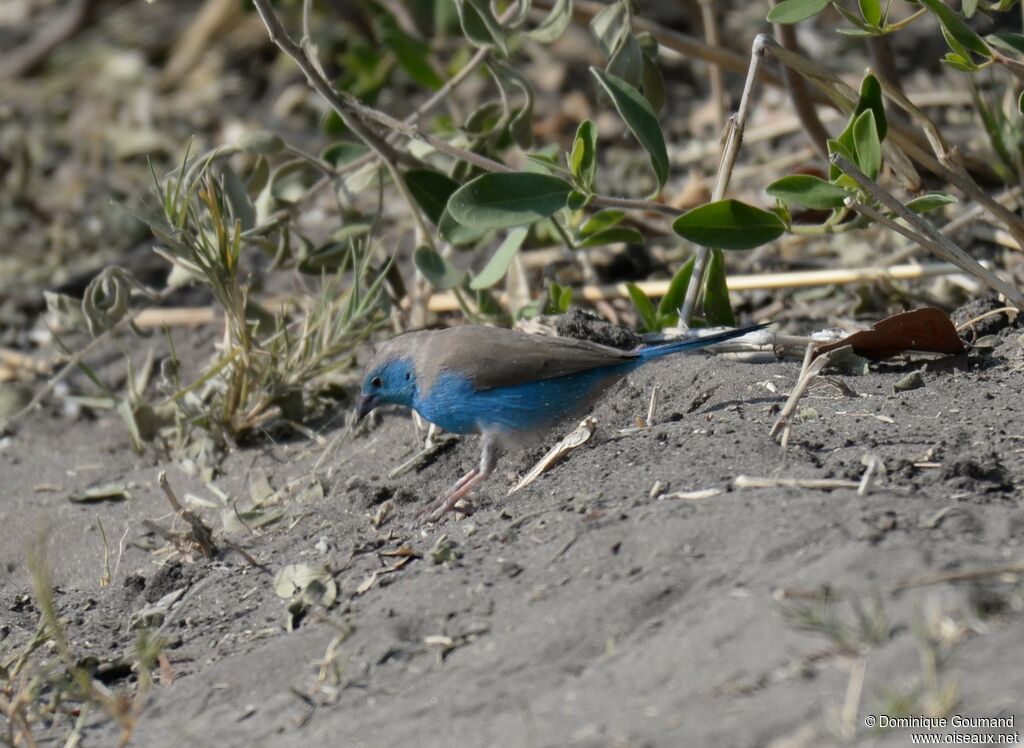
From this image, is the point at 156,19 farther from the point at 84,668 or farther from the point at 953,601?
the point at 953,601

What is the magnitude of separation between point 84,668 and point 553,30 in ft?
9.15

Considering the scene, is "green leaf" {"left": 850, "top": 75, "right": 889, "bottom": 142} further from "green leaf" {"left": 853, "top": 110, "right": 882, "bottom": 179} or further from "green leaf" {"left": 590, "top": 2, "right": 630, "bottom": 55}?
"green leaf" {"left": 590, "top": 2, "right": 630, "bottom": 55}

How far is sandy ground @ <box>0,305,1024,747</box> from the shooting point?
2459 mm

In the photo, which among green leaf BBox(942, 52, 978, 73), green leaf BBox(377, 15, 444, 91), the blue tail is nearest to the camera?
green leaf BBox(942, 52, 978, 73)

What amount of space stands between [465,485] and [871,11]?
74.4 inches

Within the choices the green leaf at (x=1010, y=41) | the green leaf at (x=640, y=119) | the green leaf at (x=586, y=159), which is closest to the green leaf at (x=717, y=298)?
the green leaf at (x=640, y=119)

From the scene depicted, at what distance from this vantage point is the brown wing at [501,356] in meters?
4.25

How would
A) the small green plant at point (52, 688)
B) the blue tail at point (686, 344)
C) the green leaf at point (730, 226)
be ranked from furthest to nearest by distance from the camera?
the blue tail at point (686, 344), the green leaf at point (730, 226), the small green plant at point (52, 688)

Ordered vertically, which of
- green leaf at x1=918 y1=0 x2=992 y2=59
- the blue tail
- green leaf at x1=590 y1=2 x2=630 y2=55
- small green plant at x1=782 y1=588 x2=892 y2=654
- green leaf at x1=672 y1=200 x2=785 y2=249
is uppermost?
green leaf at x1=918 y1=0 x2=992 y2=59

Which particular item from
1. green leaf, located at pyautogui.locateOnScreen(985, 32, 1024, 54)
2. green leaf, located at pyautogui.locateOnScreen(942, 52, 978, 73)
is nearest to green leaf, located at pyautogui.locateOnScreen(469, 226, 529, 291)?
green leaf, located at pyautogui.locateOnScreen(942, 52, 978, 73)

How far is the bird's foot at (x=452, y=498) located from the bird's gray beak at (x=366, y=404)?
0.55 meters

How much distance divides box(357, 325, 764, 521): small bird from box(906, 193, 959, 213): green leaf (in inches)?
29.3

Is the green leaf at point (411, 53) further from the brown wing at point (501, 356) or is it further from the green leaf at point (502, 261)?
the brown wing at point (501, 356)

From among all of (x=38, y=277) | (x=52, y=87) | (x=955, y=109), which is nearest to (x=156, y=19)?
(x=52, y=87)
